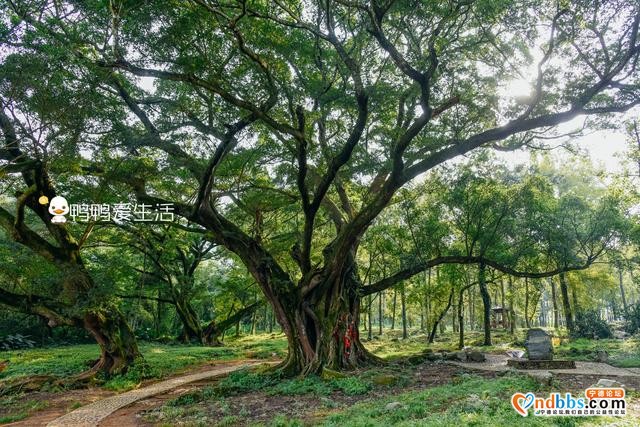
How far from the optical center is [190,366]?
14602mm

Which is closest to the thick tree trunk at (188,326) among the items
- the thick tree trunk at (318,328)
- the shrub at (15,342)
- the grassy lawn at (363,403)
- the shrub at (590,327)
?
the shrub at (15,342)

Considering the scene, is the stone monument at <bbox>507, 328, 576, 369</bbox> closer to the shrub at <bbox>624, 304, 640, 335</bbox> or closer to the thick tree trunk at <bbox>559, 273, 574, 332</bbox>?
the thick tree trunk at <bbox>559, 273, 574, 332</bbox>

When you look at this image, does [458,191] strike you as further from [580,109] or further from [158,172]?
[158,172]

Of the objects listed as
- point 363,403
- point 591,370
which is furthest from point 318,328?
point 591,370

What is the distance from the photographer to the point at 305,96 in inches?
382

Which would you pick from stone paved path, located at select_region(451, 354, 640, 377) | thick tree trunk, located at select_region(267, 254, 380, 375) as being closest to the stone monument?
stone paved path, located at select_region(451, 354, 640, 377)

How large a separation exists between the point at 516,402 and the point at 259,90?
7.23 m

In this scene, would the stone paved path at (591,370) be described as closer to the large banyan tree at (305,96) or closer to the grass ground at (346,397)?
the grass ground at (346,397)

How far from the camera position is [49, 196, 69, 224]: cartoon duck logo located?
10.8 metres

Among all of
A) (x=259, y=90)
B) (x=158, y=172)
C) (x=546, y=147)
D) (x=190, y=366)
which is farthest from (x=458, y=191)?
(x=190, y=366)

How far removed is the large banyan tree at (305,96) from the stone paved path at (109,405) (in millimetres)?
3239

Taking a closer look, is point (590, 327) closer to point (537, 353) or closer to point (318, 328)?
point (537, 353)

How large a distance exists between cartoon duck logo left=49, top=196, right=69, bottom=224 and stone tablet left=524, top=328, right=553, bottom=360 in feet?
42.9

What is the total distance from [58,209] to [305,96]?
7309 millimetres
